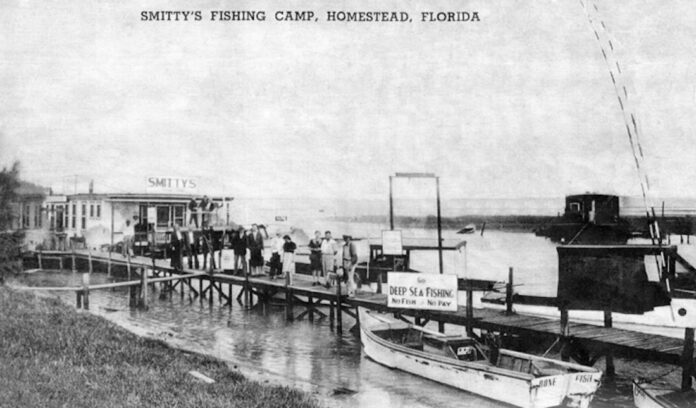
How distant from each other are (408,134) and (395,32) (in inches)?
69.1

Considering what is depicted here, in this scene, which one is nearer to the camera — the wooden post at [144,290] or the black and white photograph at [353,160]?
the black and white photograph at [353,160]

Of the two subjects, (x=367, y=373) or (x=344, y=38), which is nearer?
(x=344, y=38)

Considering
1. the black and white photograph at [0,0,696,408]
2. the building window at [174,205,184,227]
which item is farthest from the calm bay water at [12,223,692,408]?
the building window at [174,205,184,227]

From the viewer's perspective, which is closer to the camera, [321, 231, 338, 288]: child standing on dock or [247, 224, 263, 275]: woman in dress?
[321, 231, 338, 288]: child standing on dock

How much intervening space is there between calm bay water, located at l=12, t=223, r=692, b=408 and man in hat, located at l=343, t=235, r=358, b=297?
0.49 metres

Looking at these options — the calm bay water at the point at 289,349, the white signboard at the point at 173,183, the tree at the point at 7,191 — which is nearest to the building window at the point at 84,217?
the calm bay water at the point at 289,349

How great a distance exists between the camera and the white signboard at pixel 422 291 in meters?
10.7

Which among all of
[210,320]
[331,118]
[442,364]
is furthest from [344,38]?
[210,320]

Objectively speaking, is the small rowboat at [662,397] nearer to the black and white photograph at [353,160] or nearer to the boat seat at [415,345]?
the black and white photograph at [353,160]

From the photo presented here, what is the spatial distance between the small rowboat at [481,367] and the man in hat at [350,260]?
2424 mm

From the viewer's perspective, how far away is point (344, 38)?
9500 millimetres

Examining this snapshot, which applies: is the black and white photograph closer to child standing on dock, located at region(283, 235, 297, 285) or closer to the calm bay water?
→ the calm bay water

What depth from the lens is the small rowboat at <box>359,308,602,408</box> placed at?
28.8 feet

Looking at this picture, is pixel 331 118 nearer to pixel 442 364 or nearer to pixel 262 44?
pixel 262 44
